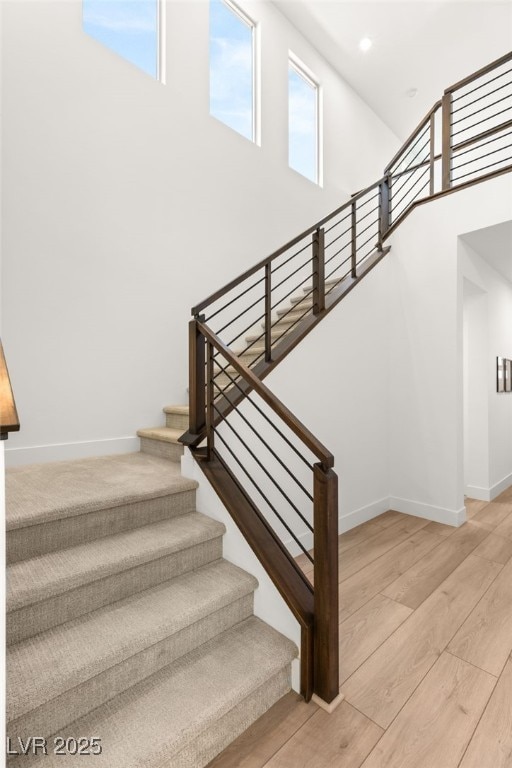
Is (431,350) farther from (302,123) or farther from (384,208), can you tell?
(302,123)

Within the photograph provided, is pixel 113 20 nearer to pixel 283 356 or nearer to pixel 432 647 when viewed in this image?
pixel 283 356

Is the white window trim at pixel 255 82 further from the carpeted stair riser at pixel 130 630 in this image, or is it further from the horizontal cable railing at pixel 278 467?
the carpeted stair riser at pixel 130 630

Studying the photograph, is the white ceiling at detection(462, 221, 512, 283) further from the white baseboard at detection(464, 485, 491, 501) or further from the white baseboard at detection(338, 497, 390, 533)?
the white baseboard at detection(338, 497, 390, 533)

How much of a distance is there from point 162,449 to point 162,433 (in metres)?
0.12

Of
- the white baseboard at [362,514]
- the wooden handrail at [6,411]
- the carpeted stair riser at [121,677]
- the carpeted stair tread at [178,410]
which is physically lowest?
the white baseboard at [362,514]

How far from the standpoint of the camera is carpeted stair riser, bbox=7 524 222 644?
1.39 metres

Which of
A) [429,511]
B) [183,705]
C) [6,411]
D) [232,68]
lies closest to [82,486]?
[183,705]

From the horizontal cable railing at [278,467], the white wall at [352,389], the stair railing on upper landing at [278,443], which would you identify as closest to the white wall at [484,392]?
the white wall at [352,389]

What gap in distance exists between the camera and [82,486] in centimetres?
206

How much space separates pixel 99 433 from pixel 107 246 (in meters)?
1.45

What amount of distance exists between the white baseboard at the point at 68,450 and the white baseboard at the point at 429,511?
2843mm

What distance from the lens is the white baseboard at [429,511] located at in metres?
3.66

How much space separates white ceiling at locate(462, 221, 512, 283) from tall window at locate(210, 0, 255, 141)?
8.49 ft

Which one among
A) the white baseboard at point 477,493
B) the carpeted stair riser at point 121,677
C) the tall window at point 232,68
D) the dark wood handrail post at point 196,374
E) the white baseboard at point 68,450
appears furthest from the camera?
the white baseboard at point 477,493
